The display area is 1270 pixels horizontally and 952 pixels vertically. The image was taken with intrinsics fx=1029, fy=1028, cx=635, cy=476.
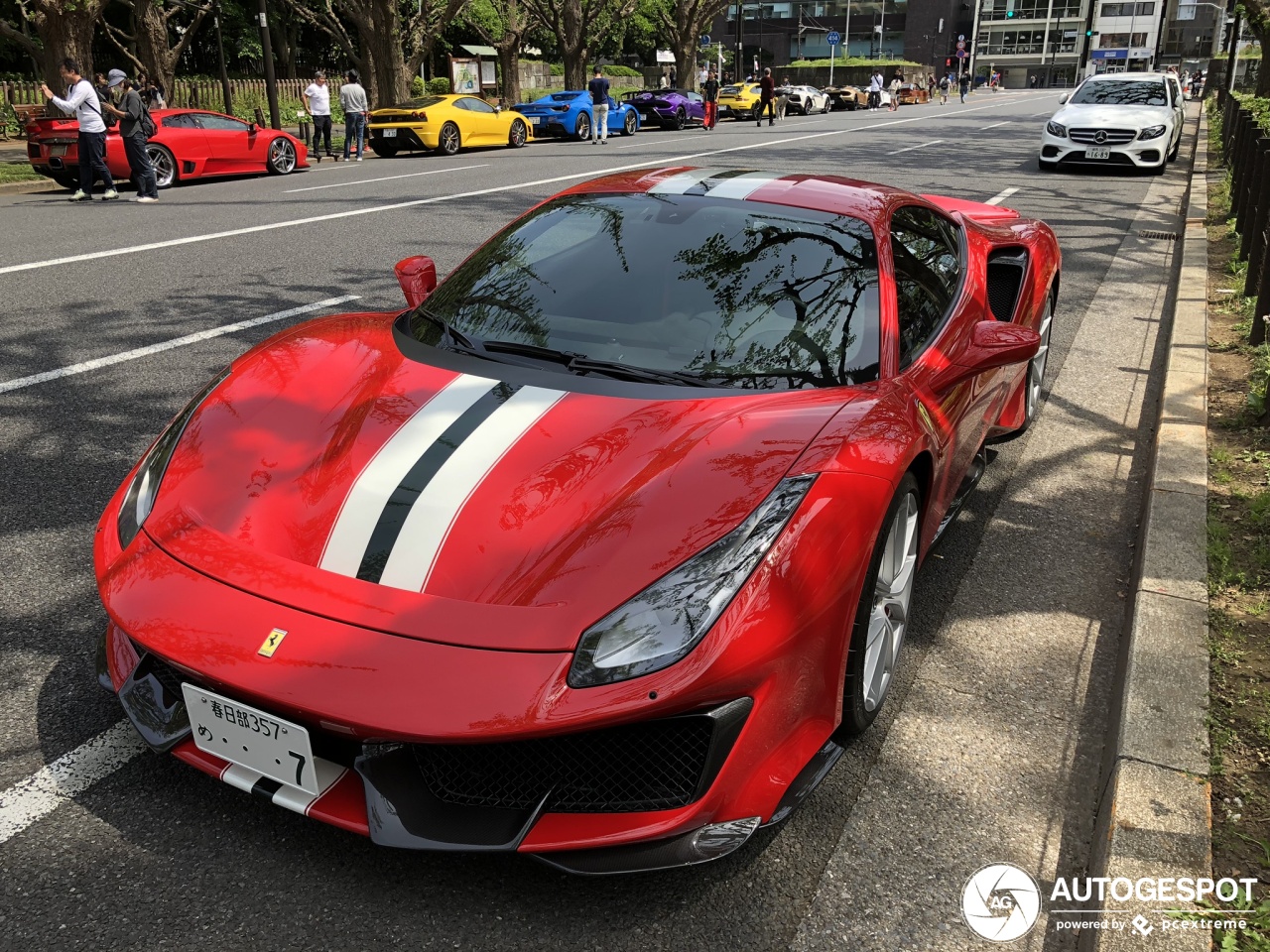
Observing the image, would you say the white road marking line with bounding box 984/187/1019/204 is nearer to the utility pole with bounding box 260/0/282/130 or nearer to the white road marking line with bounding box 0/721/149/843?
the white road marking line with bounding box 0/721/149/843

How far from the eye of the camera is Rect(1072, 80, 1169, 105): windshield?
52.2 ft

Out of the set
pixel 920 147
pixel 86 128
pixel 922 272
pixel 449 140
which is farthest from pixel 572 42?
pixel 922 272

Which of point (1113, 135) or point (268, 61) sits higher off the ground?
point (268, 61)

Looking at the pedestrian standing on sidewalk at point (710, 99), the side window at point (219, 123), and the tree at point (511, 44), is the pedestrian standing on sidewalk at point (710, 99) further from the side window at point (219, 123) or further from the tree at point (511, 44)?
the side window at point (219, 123)

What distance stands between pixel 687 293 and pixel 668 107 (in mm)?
28995

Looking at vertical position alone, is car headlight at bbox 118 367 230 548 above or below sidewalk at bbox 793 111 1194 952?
above

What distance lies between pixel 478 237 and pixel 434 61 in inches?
2107

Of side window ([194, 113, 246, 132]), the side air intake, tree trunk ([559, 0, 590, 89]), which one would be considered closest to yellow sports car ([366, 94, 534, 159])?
side window ([194, 113, 246, 132])

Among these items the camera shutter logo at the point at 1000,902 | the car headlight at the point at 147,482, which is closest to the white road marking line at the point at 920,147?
the car headlight at the point at 147,482

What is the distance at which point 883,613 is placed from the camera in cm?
257

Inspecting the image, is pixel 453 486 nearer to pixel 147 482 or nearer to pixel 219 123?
pixel 147 482

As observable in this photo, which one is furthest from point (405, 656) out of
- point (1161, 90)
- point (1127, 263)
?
point (1161, 90)

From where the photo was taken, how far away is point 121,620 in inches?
82.3

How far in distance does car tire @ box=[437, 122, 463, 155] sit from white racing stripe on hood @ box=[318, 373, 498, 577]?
60.9 feet
